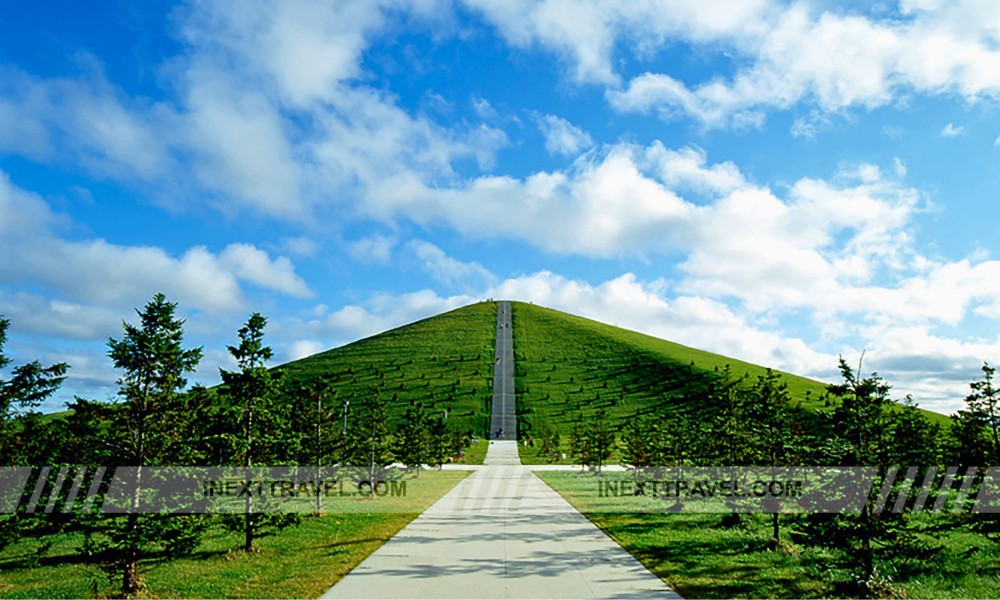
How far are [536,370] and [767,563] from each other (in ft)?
342

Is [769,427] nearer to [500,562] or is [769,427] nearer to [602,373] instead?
[500,562]

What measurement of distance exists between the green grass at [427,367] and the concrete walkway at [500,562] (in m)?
64.0

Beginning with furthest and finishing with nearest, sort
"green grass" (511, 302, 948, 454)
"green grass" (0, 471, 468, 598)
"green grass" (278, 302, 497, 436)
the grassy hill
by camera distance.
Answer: "green grass" (278, 302, 497, 436) → the grassy hill → "green grass" (511, 302, 948, 454) → "green grass" (0, 471, 468, 598)

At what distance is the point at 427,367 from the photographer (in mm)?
119812

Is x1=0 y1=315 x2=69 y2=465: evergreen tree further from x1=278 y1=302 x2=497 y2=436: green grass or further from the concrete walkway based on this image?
x1=278 y1=302 x2=497 y2=436: green grass

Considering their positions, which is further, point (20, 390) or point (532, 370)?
point (532, 370)

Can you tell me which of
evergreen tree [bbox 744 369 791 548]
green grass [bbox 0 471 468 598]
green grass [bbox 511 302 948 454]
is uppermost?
green grass [bbox 511 302 948 454]

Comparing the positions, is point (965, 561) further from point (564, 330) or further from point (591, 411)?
point (564, 330)

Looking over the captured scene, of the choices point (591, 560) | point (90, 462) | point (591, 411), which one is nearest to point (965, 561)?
point (591, 560)

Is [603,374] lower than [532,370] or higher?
lower

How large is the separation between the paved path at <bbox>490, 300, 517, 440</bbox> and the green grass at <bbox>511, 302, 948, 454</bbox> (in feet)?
5.51

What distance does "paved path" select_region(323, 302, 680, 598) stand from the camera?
11.5 metres

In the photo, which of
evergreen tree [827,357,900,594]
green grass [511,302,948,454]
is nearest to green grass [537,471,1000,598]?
evergreen tree [827,357,900,594]

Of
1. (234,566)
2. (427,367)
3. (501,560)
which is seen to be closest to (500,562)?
(501,560)
